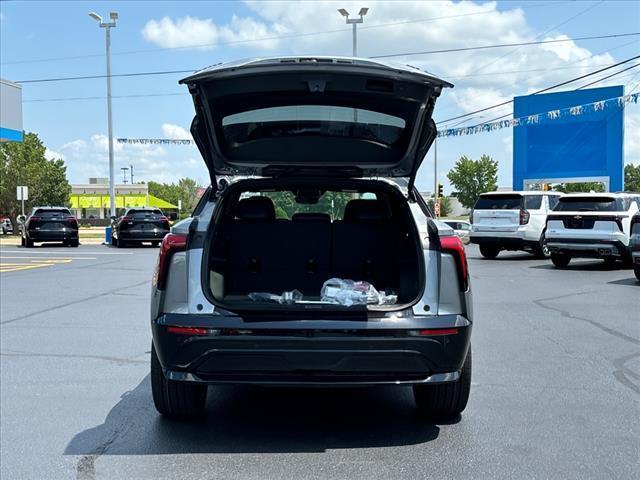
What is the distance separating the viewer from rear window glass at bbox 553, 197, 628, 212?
15.4 meters

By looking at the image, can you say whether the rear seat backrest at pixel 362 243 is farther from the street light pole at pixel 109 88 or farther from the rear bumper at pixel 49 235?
the street light pole at pixel 109 88

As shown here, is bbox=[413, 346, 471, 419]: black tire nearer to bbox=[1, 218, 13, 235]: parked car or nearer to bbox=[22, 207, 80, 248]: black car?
bbox=[22, 207, 80, 248]: black car

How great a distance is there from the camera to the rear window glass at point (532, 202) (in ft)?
60.2

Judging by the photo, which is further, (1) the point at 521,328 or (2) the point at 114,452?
(1) the point at 521,328

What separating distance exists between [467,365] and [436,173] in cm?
4591

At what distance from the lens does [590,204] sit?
1565 cm

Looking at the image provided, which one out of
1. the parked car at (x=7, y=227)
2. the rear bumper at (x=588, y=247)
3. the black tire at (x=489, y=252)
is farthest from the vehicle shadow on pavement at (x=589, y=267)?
the parked car at (x=7, y=227)

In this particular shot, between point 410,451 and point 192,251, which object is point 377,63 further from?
point 410,451

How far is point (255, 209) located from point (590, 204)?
40.2 feet

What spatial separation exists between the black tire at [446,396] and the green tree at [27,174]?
1743 inches

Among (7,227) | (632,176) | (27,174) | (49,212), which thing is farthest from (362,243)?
(632,176)

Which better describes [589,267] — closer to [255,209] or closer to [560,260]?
[560,260]

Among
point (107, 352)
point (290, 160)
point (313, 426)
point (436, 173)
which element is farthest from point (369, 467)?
point (436, 173)

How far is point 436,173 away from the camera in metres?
49.5
